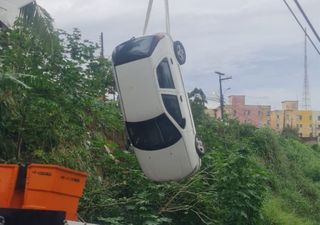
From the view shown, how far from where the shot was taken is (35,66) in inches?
355

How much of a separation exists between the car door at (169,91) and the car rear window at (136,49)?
18cm

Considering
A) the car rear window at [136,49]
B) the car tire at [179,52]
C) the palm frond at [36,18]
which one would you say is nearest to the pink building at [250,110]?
the palm frond at [36,18]

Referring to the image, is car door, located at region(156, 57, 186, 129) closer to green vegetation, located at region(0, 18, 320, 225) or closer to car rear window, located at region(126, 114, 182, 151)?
car rear window, located at region(126, 114, 182, 151)

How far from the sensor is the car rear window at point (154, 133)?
5738 mm

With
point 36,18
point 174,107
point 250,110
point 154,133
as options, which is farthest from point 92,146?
point 250,110

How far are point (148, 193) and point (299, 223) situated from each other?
6.80 metres

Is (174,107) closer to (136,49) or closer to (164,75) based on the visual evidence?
(164,75)

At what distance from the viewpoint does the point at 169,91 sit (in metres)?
5.67

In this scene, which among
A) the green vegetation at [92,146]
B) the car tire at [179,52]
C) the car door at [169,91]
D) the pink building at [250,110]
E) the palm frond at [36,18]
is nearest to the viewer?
the car door at [169,91]

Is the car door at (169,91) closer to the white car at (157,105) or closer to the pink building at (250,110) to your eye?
the white car at (157,105)

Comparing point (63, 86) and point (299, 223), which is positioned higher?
point (63, 86)

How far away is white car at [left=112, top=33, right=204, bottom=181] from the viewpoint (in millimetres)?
5656

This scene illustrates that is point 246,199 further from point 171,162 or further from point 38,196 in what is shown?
point 38,196

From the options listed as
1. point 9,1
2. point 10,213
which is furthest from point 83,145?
point 9,1
